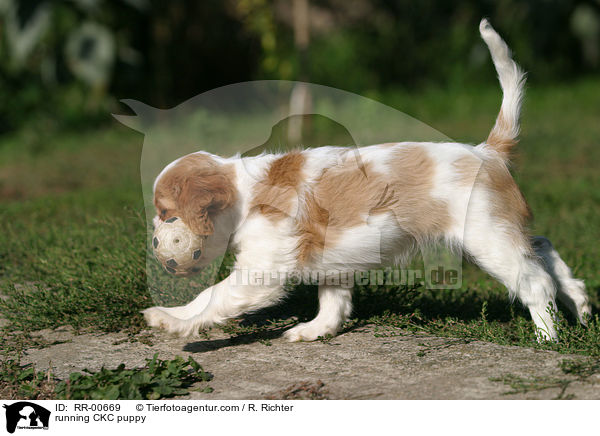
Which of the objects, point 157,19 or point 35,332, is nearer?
point 35,332

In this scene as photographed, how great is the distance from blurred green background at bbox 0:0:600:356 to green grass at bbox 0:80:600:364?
0.06ft

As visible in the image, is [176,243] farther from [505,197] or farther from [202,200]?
[505,197]

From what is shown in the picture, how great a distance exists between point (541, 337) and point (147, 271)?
2.27 meters

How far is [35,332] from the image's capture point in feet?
13.5

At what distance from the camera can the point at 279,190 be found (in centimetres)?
366

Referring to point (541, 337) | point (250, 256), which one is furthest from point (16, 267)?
point (541, 337)

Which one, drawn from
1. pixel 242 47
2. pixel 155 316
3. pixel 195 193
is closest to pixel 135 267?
pixel 155 316

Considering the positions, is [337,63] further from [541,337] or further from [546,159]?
[541,337]

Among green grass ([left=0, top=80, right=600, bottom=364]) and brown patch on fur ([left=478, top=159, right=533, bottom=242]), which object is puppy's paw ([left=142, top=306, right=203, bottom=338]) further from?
brown patch on fur ([left=478, top=159, right=533, bottom=242])

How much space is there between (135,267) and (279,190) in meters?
1.30

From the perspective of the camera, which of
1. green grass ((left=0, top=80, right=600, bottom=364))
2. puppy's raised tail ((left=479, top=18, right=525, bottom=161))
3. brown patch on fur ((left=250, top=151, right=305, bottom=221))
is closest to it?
brown patch on fur ((left=250, top=151, right=305, bottom=221))

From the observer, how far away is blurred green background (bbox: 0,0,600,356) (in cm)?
437

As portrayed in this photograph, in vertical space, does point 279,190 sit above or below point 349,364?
above
